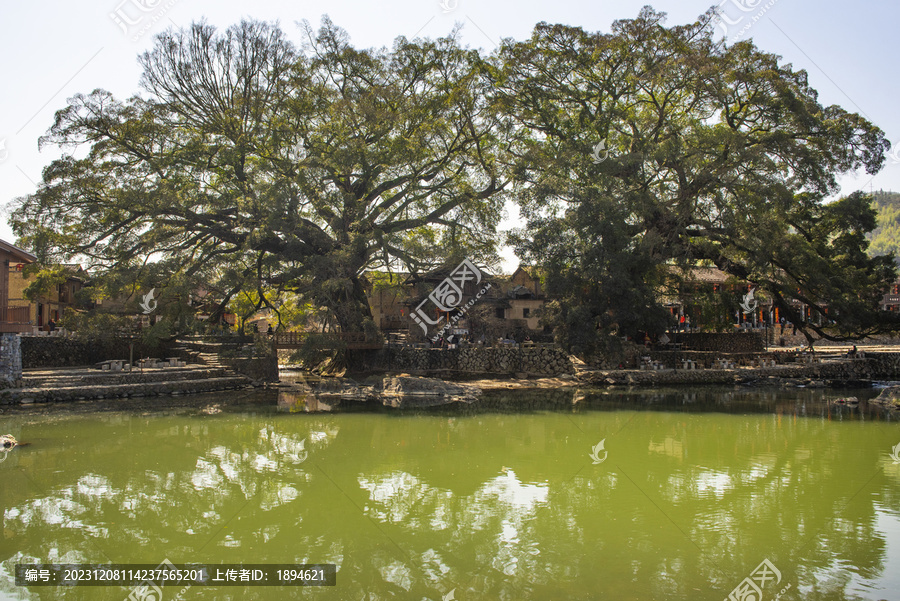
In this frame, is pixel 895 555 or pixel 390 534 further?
pixel 390 534

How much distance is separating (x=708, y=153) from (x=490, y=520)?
18.8 m

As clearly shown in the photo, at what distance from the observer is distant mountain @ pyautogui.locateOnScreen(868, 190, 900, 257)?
110688 millimetres

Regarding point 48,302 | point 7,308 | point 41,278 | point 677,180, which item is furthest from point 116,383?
point 677,180

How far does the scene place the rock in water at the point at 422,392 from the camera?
19.8 m

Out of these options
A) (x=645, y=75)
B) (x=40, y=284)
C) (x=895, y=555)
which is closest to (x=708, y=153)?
(x=645, y=75)

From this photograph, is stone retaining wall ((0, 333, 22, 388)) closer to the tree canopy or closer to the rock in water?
the tree canopy

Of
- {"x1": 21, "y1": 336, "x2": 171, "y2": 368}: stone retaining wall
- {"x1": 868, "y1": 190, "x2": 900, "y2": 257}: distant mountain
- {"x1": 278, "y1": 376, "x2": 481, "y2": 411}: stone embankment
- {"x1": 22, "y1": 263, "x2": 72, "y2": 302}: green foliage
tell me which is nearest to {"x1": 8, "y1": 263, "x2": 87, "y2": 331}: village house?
{"x1": 21, "y1": 336, "x2": 171, "y2": 368}: stone retaining wall

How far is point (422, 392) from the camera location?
69.8 feet

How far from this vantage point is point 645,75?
24.1 metres

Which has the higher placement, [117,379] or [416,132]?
[416,132]

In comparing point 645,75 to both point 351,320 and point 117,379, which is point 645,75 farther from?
point 117,379

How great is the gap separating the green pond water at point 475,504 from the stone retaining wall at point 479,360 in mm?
10239

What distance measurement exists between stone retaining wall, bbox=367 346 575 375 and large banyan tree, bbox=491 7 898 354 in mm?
2393

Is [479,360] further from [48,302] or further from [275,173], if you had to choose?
[48,302]
